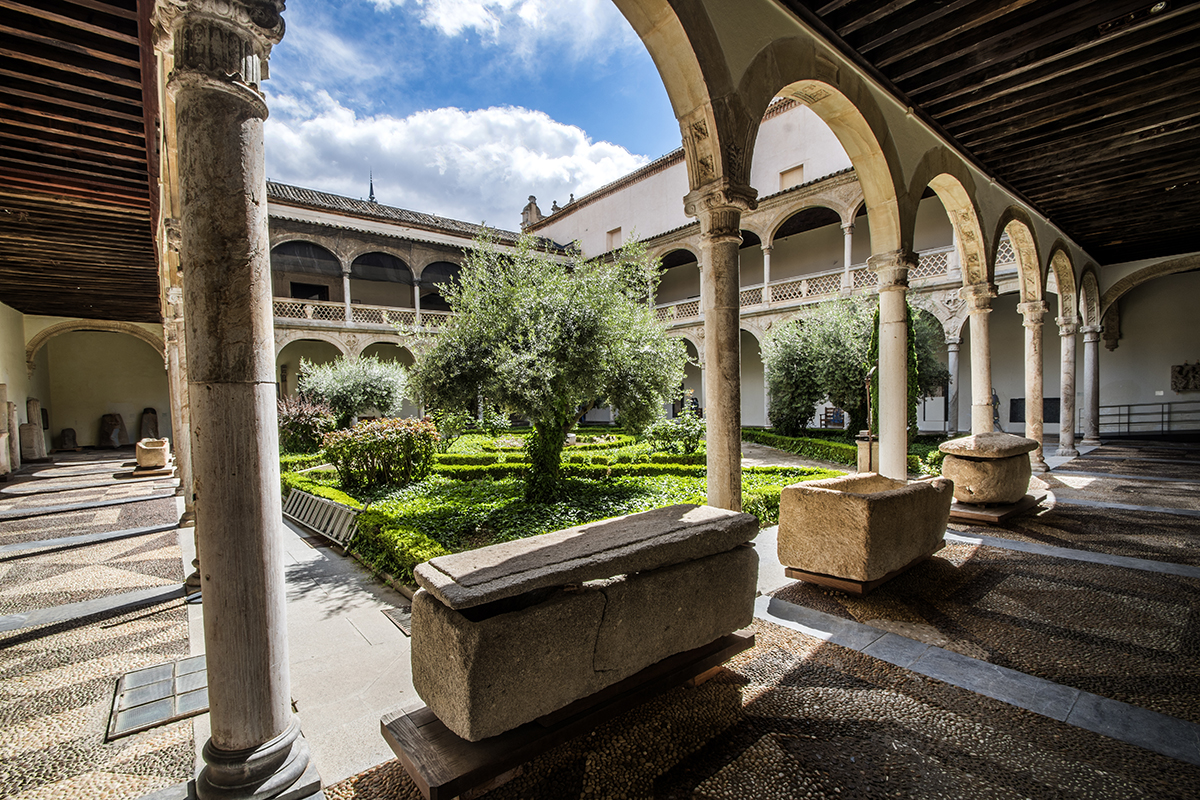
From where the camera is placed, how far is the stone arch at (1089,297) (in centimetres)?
1130

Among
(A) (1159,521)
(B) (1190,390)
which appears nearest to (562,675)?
(A) (1159,521)

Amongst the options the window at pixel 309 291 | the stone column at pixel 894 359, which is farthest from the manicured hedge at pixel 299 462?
the window at pixel 309 291

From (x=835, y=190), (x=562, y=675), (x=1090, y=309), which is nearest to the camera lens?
(x=562, y=675)

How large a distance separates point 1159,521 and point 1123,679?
4.31 m

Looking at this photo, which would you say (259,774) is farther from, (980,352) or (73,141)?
(980,352)

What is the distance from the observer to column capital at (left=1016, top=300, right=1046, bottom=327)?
8641mm

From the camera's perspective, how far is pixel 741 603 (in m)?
2.59

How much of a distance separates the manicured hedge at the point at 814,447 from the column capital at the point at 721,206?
25.6 feet

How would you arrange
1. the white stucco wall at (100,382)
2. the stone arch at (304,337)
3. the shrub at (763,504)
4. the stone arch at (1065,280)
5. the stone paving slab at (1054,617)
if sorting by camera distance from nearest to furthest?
1. the stone paving slab at (1054,617)
2. the shrub at (763,504)
3. the stone arch at (1065,280)
4. the stone arch at (304,337)
5. the white stucco wall at (100,382)

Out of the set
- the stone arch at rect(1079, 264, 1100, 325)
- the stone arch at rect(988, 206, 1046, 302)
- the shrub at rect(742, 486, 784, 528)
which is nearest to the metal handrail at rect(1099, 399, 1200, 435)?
the stone arch at rect(1079, 264, 1100, 325)

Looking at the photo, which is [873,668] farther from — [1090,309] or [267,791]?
[1090,309]

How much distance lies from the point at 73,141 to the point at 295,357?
15.3 m

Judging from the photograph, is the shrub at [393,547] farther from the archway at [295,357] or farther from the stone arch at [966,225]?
the archway at [295,357]

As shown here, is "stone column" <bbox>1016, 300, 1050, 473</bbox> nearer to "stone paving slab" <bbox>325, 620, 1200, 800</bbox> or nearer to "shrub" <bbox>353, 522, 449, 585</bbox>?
"stone paving slab" <bbox>325, 620, 1200, 800</bbox>
